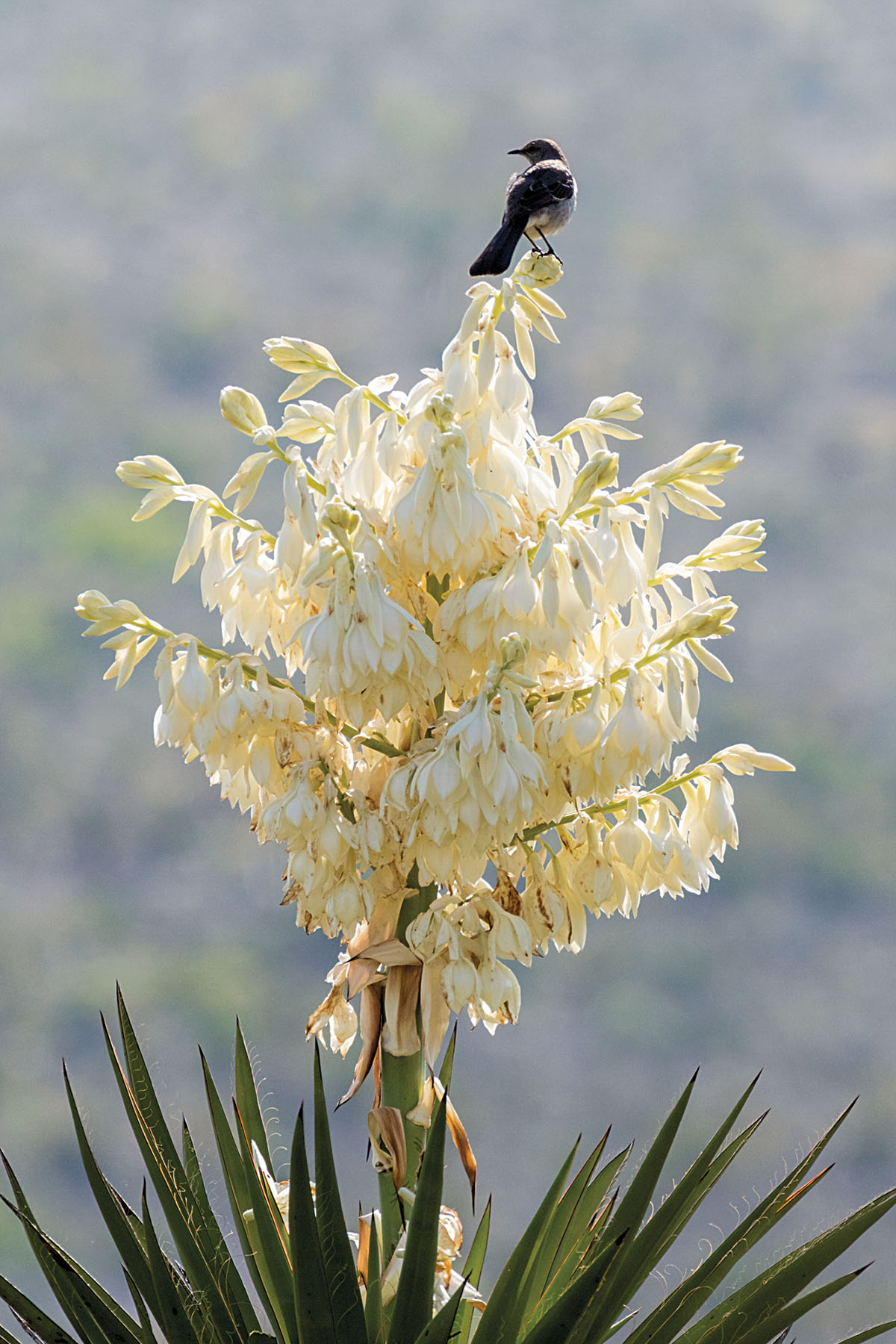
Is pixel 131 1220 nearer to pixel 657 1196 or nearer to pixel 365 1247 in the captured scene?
pixel 365 1247

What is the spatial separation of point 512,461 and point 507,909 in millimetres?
458

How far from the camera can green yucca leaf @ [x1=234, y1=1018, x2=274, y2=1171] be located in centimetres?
146

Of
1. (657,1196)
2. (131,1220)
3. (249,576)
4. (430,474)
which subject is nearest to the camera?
(430,474)

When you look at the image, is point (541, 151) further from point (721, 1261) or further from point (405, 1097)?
point (721, 1261)

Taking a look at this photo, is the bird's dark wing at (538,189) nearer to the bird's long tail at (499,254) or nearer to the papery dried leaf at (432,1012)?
the bird's long tail at (499,254)

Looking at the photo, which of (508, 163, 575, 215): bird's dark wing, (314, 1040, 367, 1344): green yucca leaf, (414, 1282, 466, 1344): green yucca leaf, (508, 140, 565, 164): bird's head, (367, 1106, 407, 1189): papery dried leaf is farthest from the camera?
(508, 140, 565, 164): bird's head

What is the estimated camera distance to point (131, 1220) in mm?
1419

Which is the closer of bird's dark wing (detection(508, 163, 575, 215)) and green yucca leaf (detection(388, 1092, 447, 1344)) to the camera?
green yucca leaf (detection(388, 1092, 447, 1344))

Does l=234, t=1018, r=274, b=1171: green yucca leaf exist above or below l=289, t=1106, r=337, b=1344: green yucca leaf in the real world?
above

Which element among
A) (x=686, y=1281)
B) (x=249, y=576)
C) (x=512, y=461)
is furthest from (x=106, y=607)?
(x=686, y=1281)

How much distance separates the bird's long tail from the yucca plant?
82cm

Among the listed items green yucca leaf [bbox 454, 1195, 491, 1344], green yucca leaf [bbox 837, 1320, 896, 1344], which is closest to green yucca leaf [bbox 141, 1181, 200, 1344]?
green yucca leaf [bbox 454, 1195, 491, 1344]

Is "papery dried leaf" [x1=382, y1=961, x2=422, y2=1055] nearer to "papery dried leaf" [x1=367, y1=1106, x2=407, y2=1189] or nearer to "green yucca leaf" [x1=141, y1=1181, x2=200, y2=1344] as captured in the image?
"papery dried leaf" [x1=367, y1=1106, x2=407, y2=1189]

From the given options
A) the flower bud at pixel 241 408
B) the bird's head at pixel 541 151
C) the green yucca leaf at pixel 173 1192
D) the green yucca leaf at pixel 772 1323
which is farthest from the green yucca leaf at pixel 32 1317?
the bird's head at pixel 541 151
